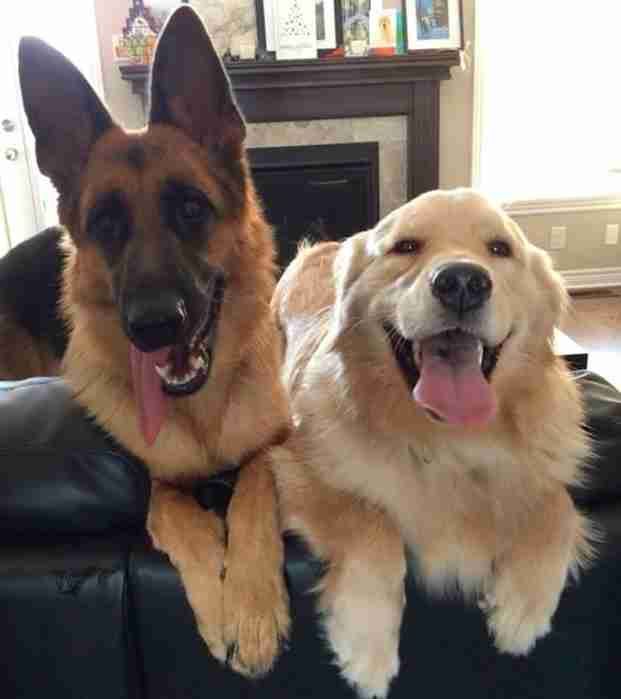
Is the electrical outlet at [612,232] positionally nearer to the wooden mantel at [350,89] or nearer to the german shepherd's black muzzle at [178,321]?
the wooden mantel at [350,89]

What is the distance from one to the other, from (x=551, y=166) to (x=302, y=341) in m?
3.66

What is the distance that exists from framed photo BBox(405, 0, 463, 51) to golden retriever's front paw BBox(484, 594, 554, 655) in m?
3.66

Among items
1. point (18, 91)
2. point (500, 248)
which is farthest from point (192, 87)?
point (18, 91)

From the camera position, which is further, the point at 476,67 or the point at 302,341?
the point at 476,67

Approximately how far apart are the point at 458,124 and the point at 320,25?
104 centimetres

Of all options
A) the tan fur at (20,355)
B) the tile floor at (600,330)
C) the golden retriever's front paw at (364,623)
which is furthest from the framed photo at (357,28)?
the golden retriever's front paw at (364,623)

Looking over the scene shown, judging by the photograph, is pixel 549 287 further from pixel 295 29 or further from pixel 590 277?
pixel 590 277

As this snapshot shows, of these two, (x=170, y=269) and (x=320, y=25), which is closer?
(x=170, y=269)

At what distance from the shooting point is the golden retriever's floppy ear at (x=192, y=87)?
129cm

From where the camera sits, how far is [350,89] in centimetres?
408

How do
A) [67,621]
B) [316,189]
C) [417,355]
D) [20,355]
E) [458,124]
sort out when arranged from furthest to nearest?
[458,124]
[316,189]
[20,355]
[417,355]
[67,621]

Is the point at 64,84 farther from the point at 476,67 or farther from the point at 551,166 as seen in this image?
the point at 551,166

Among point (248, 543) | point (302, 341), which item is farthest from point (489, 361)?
point (302, 341)

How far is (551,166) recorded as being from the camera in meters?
4.71
